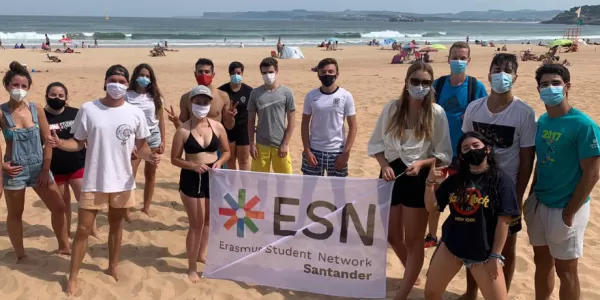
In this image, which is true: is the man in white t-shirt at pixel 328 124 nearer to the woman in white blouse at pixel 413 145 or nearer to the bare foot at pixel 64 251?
the woman in white blouse at pixel 413 145

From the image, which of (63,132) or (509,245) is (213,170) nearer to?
(63,132)

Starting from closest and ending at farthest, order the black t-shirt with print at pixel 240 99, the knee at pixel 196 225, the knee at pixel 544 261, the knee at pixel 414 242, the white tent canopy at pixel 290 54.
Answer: the knee at pixel 544 261 → the knee at pixel 414 242 → the knee at pixel 196 225 → the black t-shirt with print at pixel 240 99 → the white tent canopy at pixel 290 54

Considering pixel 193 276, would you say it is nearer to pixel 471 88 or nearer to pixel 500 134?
pixel 500 134

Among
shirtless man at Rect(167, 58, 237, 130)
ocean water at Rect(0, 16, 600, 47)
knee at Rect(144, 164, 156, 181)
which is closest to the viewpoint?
shirtless man at Rect(167, 58, 237, 130)

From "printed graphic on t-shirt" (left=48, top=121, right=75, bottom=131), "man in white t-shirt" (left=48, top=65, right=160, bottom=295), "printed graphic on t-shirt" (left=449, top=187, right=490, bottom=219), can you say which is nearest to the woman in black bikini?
"man in white t-shirt" (left=48, top=65, right=160, bottom=295)

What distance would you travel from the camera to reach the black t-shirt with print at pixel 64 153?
5.28 m

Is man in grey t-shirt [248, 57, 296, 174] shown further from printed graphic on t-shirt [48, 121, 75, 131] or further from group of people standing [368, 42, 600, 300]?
printed graphic on t-shirt [48, 121, 75, 131]

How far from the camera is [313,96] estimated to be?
5570 millimetres

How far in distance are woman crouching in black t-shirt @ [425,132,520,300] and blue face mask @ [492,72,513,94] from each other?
726mm

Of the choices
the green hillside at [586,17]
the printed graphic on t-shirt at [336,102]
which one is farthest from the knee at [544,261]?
the green hillside at [586,17]

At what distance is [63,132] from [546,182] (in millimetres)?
4715

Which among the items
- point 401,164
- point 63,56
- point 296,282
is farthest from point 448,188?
point 63,56

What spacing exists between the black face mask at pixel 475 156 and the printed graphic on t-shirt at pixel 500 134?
0.55 meters

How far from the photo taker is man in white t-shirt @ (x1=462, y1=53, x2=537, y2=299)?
402cm
